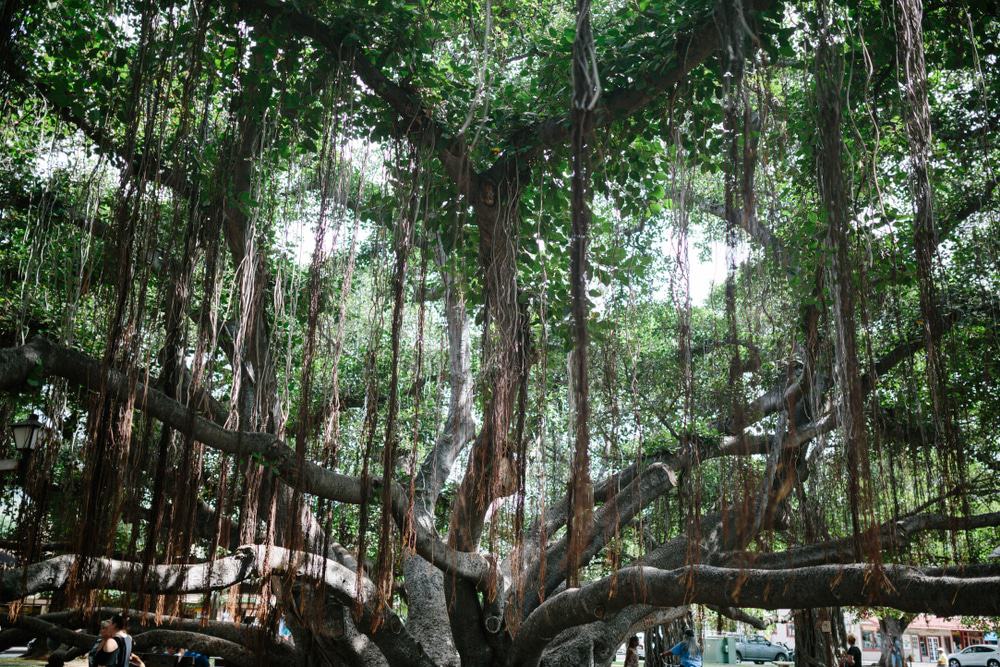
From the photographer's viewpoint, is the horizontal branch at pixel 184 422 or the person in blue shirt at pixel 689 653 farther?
the person in blue shirt at pixel 689 653

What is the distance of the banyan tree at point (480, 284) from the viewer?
2678 millimetres

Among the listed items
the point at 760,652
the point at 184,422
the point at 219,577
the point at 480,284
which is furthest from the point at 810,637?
the point at 760,652

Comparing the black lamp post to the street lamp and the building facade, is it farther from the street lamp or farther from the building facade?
the building facade

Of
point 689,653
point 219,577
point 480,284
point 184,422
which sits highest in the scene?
point 480,284

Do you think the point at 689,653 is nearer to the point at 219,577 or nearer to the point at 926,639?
the point at 219,577

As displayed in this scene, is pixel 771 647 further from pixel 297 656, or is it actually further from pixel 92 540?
pixel 92 540

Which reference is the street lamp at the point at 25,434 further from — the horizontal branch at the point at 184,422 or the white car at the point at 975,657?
the white car at the point at 975,657

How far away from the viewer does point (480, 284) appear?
4695 mm

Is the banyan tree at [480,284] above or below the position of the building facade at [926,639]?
above

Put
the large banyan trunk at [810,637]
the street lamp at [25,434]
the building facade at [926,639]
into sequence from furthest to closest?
the building facade at [926,639] < the large banyan trunk at [810,637] < the street lamp at [25,434]

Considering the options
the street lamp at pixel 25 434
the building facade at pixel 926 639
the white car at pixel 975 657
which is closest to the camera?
the street lamp at pixel 25 434

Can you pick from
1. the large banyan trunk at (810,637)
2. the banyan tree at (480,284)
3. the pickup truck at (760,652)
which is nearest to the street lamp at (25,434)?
the banyan tree at (480,284)

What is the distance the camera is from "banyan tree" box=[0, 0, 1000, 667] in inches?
105

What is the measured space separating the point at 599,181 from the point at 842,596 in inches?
95.5
